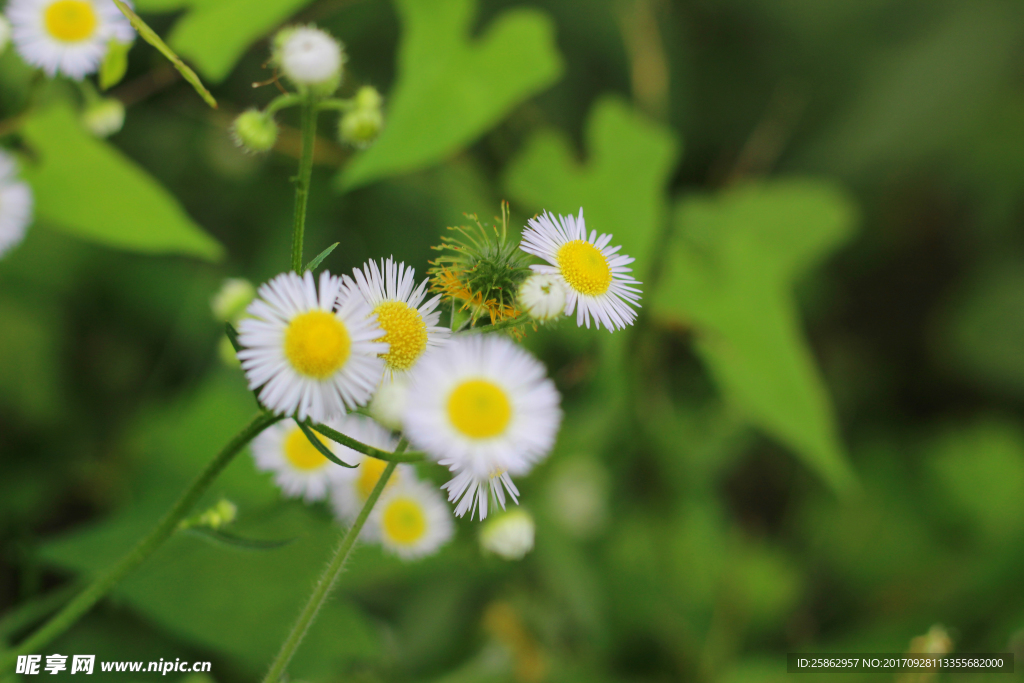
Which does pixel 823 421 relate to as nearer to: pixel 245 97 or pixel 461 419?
pixel 461 419

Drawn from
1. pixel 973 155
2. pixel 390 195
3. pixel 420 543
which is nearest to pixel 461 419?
pixel 420 543

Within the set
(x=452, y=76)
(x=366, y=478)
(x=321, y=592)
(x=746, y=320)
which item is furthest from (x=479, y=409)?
(x=746, y=320)

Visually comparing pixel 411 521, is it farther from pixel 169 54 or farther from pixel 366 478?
pixel 169 54

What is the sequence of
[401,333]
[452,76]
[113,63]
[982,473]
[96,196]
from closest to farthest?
[401,333] < [113,63] < [96,196] < [452,76] < [982,473]

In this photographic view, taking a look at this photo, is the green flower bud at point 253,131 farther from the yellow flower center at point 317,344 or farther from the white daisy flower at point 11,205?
the white daisy flower at point 11,205

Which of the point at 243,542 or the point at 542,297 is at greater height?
the point at 542,297

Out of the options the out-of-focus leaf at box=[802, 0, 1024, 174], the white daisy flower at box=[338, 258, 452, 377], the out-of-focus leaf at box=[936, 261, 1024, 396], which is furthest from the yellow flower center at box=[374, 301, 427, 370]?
the out-of-focus leaf at box=[936, 261, 1024, 396]
